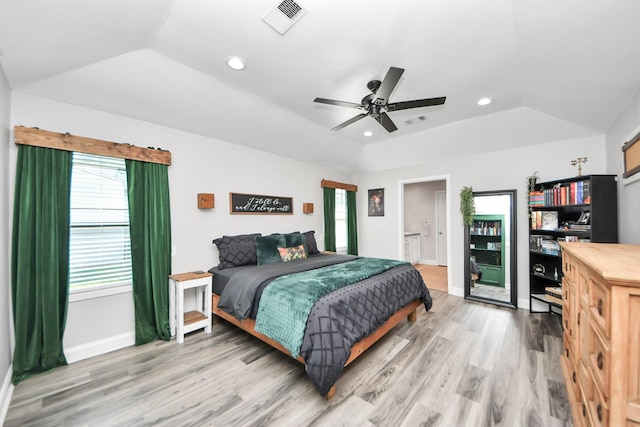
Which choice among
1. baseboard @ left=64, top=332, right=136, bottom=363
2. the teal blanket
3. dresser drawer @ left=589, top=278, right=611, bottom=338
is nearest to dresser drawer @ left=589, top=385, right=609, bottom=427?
dresser drawer @ left=589, top=278, right=611, bottom=338

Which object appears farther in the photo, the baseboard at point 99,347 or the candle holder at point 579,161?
the candle holder at point 579,161

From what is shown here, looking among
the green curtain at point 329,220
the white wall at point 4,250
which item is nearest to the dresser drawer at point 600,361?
the white wall at point 4,250

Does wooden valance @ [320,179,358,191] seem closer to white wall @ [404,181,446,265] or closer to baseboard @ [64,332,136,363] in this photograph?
white wall @ [404,181,446,265]

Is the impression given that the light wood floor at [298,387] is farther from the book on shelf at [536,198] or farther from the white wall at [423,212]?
the white wall at [423,212]

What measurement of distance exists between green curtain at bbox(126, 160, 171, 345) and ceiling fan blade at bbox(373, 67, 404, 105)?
2567mm

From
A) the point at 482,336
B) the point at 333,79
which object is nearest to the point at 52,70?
the point at 333,79

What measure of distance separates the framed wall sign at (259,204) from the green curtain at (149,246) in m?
0.96

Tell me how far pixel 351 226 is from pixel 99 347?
4.46 metres

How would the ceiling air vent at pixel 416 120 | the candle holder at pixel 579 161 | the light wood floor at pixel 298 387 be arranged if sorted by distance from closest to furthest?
1. the light wood floor at pixel 298 387
2. the candle holder at pixel 579 161
3. the ceiling air vent at pixel 416 120

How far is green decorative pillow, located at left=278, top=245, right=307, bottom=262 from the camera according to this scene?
142 inches

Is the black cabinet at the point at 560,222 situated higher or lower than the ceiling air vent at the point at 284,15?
lower

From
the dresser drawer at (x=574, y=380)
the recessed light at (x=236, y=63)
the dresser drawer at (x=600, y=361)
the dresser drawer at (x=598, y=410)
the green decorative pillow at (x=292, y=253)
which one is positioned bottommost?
the dresser drawer at (x=574, y=380)

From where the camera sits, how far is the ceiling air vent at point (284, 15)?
1619mm

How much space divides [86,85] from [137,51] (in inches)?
26.5
